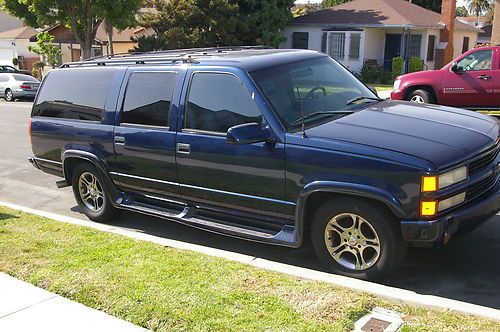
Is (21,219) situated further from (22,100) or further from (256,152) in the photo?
(22,100)

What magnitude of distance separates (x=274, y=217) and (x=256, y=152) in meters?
0.61

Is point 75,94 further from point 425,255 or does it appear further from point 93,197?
point 425,255

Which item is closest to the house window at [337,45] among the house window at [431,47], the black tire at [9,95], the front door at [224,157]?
the house window at [431,47]

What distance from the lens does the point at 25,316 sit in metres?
4.29

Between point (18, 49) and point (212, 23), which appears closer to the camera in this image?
point (212, 23)

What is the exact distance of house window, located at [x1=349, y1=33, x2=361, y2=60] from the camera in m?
32.1

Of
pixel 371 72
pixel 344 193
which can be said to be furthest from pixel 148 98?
pixel 371 72

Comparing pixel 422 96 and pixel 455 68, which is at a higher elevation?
pixel 455 68

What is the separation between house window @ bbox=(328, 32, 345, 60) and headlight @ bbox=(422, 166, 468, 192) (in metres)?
29.1

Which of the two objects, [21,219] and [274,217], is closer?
[274,217]

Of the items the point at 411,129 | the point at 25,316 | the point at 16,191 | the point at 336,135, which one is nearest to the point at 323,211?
the point at 336,135

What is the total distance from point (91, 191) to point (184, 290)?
9.81 feet

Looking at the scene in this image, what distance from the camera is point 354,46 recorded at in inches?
1277

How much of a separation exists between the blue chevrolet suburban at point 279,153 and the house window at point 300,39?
2824 centimetres
